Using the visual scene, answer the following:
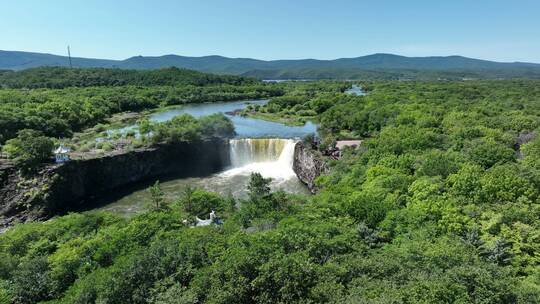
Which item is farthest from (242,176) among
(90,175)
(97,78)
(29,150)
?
(97,78)

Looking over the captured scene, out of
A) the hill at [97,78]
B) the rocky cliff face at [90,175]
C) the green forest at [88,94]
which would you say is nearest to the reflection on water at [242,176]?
the rocky cliff face at [90,175]

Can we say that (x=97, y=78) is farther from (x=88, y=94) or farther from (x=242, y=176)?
(x=242, y=176)

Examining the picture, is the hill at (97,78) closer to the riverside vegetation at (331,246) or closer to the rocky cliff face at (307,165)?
the rocky cliff face at (307,165)

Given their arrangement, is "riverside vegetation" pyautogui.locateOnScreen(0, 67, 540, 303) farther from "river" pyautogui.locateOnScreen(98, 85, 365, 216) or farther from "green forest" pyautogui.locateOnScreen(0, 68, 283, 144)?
"green forest" pyautogui.locateOnScreen(0, 68, 283, 144)

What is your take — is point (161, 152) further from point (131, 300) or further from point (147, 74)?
point (147, 74)

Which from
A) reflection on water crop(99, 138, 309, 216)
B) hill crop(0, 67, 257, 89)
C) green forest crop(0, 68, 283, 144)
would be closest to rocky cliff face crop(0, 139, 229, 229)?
reflection on water crop(99, 138, 309, 216)
